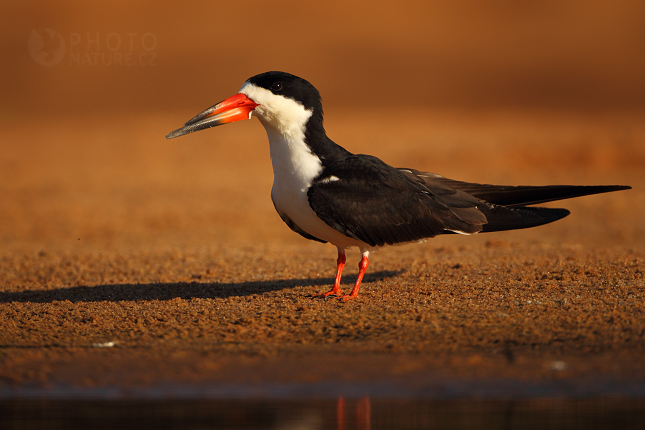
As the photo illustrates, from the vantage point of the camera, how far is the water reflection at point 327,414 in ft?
13.4

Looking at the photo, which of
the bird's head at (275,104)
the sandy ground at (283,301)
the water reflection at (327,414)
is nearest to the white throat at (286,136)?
the bird's head at (275,104)

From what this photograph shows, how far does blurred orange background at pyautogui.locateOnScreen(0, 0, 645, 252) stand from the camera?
13953mm

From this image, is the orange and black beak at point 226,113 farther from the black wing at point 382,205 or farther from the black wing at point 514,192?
→ the black wing at point 514,192

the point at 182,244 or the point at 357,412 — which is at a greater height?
the point at 182,244

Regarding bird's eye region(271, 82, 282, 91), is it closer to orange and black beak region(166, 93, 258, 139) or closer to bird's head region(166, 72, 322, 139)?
bird's head region(166, 72, 322, 139)

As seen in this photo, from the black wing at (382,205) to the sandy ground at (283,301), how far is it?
571 millimetres

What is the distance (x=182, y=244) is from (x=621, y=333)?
7342 millimetres

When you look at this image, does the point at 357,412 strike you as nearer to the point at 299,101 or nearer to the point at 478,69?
the point at 299,101

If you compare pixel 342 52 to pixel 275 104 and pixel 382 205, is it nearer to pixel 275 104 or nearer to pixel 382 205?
pixel 275 104

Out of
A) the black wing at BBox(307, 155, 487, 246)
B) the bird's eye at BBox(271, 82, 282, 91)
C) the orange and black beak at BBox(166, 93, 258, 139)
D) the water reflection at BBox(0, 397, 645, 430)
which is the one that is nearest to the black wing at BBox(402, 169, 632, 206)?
the black wing at BBox(307, 155, 487, 246)

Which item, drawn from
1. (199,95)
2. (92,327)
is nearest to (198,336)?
(92,327)

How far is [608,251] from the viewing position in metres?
8.52

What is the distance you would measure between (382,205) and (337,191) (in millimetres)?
442

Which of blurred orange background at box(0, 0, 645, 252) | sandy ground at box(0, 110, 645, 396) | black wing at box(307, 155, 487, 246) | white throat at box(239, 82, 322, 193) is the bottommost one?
sandy ground at box(0, 110, 645, 396)
